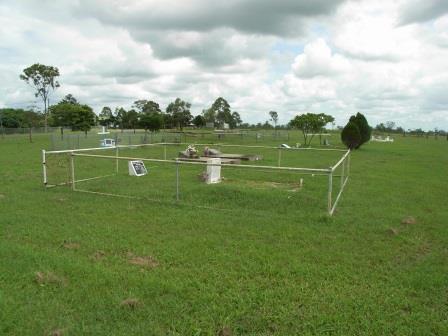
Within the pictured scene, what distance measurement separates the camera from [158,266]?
430 centimetres

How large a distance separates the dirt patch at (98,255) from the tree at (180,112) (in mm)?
64389

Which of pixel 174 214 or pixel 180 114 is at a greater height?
pixel 180 114

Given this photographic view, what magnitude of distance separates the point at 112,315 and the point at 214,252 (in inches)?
70.2

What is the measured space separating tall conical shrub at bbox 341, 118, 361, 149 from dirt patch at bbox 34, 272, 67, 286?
24827mm

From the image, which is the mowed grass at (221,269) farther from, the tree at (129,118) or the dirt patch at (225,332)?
the tree at (129,118)

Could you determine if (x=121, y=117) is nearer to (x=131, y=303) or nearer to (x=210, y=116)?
(x=210, y=116)

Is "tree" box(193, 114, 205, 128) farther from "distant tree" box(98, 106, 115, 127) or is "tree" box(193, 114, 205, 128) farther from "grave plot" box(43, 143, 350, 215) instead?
"grave plot" box(43, 143, 350, 215)

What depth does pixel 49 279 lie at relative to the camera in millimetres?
3861

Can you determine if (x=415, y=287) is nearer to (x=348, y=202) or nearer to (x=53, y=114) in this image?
(x=348, y=202)

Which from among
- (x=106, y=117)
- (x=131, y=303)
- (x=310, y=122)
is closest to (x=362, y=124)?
(x=310, y=122)

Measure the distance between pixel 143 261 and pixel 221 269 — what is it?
1.01 meters

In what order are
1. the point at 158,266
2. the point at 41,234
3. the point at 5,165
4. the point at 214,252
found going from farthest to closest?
the point at 5,165 < the point at 41,234 < the point at 214,252 < the point at 158,266

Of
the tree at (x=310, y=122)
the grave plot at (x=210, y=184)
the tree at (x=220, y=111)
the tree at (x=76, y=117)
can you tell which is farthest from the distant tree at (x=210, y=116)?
the grave plot at (x=210, y=184)

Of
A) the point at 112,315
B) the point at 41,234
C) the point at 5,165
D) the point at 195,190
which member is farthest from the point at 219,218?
the point at 5,165
